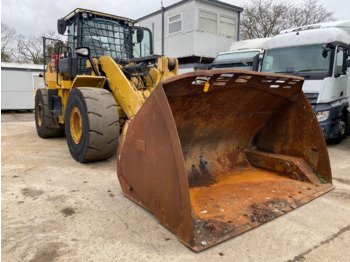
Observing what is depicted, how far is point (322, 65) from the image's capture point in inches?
252

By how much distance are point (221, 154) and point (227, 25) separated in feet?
A: 40.0

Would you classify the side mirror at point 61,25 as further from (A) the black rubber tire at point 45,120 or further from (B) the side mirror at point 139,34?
(A) the black rubber tire at point 45,120

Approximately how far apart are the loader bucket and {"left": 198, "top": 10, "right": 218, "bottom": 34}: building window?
10425 millimetres

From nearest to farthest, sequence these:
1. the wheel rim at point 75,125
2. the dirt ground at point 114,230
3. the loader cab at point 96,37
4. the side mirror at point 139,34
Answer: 1. the dirt ground at point 114,230
2. the wheel rim at point 75,125
3. the loader cab at point 96,37
4. the side mirror at point 139,34

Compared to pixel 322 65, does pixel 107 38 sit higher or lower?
higher

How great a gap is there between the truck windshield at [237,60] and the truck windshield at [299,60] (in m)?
2.41

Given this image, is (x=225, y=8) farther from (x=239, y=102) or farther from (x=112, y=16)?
(x=239, y=102)

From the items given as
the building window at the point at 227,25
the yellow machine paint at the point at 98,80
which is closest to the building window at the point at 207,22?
the building window at the point at 227,25

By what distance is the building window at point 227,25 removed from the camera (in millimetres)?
14090

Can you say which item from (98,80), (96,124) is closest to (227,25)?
(98,80)

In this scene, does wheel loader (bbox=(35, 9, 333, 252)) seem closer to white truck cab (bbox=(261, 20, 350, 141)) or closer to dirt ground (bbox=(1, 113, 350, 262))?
dirt ground (bbox=(1, 113, 350, 262))

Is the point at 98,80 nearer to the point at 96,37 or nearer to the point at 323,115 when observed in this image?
the point at 96,37

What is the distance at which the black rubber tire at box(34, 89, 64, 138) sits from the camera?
22.2ft

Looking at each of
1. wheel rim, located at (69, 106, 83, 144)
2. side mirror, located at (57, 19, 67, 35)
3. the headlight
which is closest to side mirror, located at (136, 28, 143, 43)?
side mirror, located at (57, 19, 67, 35)
